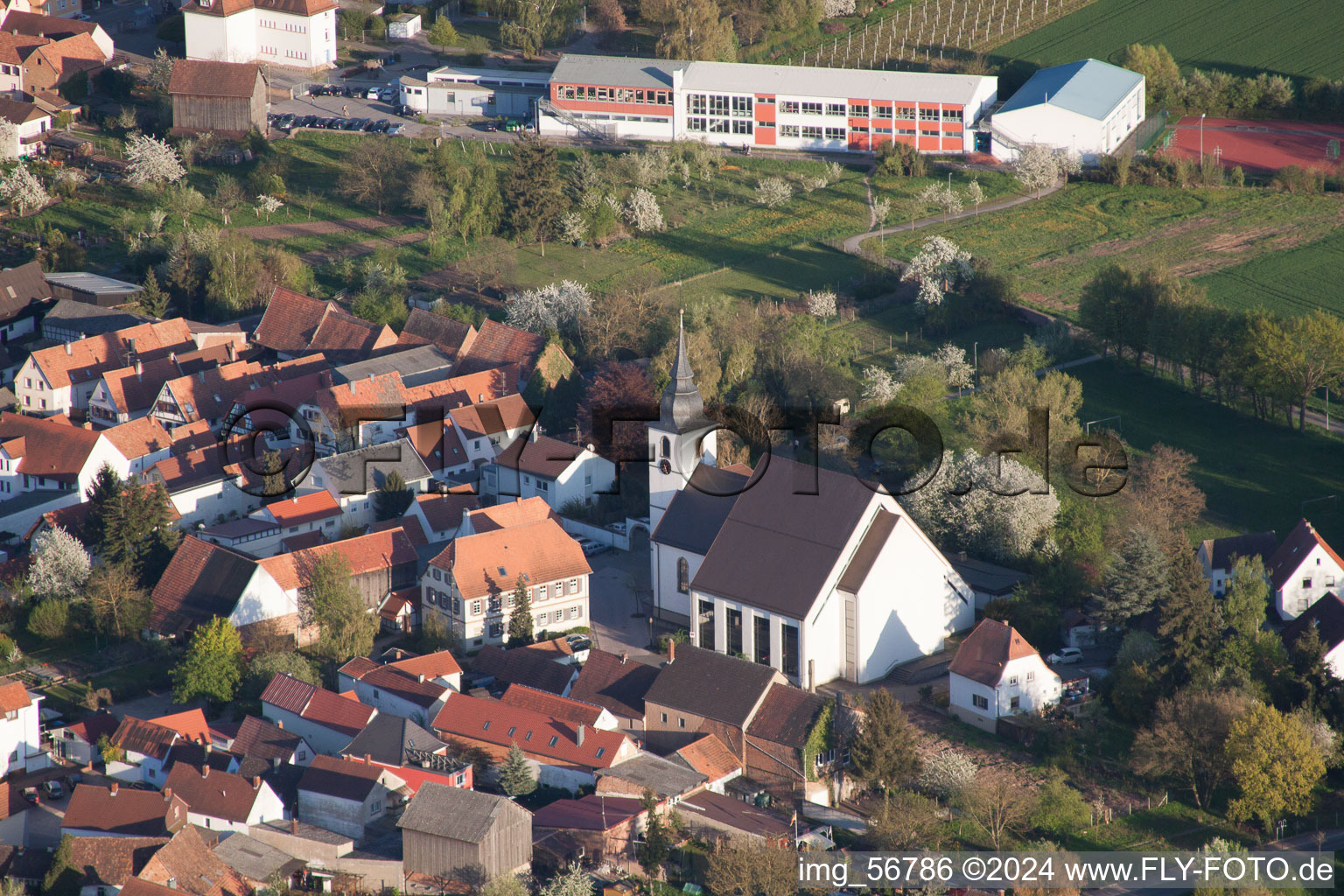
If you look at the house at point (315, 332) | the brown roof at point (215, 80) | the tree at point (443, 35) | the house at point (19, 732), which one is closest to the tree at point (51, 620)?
the house at point (19, 732)

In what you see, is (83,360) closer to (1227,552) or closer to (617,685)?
(617,685)

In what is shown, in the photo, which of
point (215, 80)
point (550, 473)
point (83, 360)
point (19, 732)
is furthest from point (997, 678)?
point (215, 80)

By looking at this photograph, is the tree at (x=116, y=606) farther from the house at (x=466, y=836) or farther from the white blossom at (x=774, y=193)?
the white blossom at (x=774, y=193)

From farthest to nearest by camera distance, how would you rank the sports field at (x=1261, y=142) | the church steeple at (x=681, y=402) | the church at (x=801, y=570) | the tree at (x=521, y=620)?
the sports field at (x=1261, y=142)
the church steeple at (x=681, y=402)
the tree at (x=521, y=620)
the church at (x=801, y=570)

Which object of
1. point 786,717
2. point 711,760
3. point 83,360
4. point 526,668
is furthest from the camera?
point 83,360

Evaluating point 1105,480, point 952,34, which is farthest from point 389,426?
point 952,34

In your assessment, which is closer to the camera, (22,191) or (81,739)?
(81,739)

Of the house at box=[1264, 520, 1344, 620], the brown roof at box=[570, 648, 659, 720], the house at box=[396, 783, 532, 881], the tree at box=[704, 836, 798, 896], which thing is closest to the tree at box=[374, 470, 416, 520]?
the brown roof at box=[570, 648, 659, 720]
